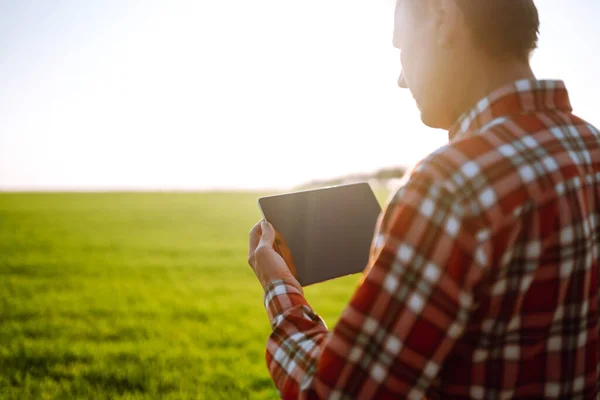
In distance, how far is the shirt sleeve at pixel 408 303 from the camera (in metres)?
0.95

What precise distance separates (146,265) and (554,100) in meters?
10.7

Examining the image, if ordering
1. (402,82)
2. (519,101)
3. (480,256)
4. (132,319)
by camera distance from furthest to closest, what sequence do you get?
(132,319) → (402,82) → (519,101) → (480,256)

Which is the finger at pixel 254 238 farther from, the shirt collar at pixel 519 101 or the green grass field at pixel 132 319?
the green grass field at pixel 132 319

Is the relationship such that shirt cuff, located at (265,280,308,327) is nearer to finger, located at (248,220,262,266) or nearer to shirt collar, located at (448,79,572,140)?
finger, located at (248,220,262,266)

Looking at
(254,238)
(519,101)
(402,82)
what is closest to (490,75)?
(519,101)

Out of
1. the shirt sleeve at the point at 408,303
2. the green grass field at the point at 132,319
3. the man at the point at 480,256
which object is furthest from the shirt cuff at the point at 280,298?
the green grass field at the point at 132,319

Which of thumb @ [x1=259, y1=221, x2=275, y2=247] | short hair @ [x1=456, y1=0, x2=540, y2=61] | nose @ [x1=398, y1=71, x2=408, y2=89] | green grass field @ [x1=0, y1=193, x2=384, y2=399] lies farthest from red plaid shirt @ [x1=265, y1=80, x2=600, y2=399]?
green grass field @ [x1=0, y1=193, x2=384, y2=399]

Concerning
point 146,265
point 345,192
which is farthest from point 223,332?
point 146,265

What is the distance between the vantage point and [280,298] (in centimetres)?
134

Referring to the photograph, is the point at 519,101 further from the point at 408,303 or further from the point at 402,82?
the point at 408,303

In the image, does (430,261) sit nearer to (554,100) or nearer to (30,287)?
(554,100)

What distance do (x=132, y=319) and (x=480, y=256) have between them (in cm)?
635

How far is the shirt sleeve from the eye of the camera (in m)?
0.95

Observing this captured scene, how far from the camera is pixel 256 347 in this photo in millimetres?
5672
